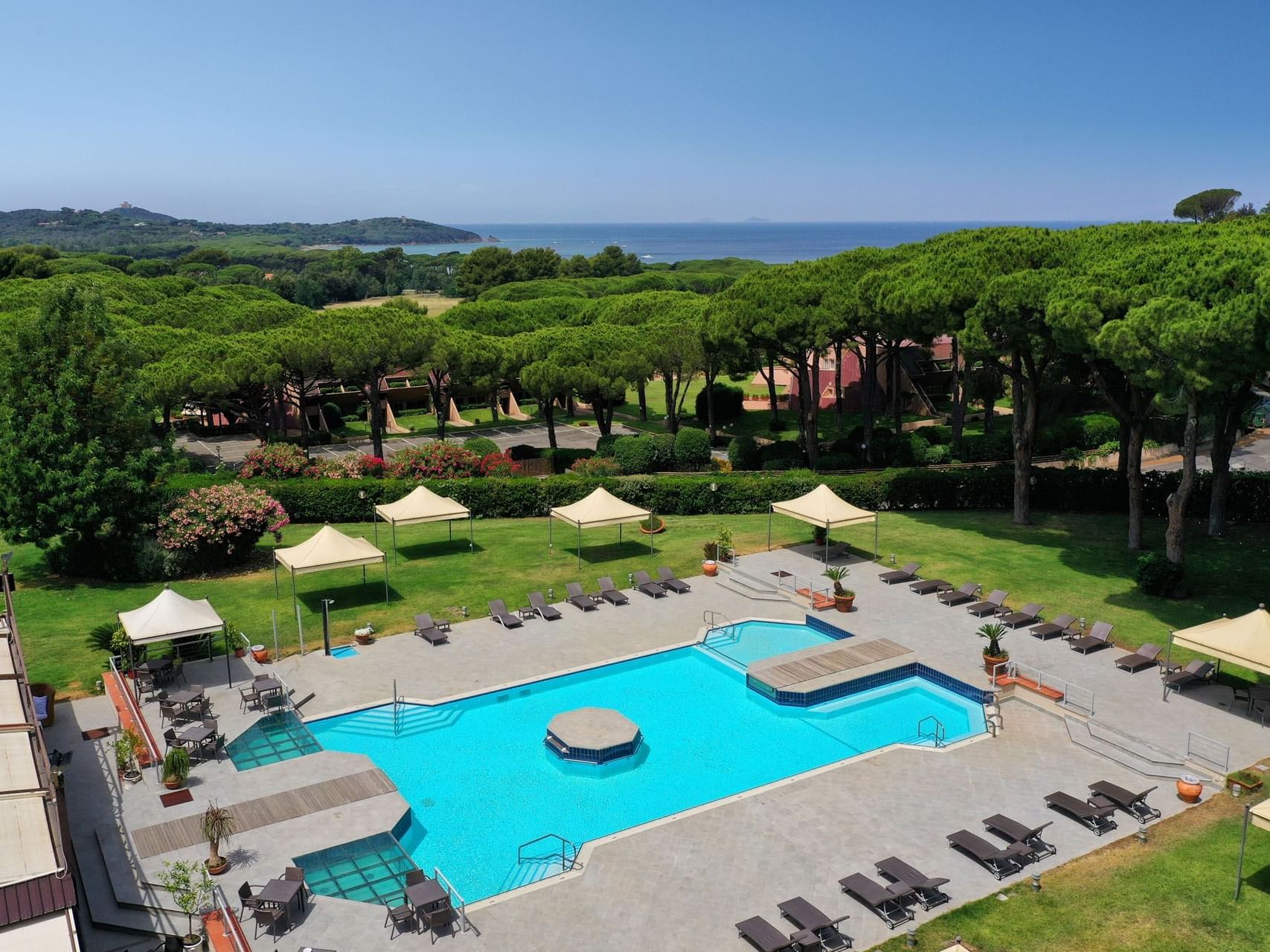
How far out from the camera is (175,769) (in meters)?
16.4

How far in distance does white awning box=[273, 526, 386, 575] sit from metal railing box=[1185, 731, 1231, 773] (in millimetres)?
18353

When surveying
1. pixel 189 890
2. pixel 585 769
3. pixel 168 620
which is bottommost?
pixel 585 769

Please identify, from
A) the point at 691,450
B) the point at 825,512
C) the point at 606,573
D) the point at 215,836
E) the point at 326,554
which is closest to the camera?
the point at 215,836

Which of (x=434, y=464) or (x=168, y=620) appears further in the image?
(x=434, y=464)

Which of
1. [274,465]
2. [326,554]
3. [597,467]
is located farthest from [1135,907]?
[274,465]

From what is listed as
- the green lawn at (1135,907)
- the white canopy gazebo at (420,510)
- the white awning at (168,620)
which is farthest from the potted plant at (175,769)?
the white canopy gazebo at (420,510)

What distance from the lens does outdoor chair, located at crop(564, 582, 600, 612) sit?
84.4 ft

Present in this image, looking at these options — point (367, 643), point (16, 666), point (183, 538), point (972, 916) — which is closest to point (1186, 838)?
point (972, 916)

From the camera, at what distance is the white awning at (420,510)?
28.2m

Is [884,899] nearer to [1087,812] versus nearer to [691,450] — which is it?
[1087,812]

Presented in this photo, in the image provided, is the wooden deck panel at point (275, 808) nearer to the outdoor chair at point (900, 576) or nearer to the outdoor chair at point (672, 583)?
the outdoor chair at point (672, 583)

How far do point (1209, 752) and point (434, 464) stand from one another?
25.8 metres

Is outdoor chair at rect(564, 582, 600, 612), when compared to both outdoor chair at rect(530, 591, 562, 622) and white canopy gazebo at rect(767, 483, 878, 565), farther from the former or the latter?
white canopy gazebo at rect(767, 483, 878, 565)

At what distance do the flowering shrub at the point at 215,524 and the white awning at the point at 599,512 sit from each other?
8407mm
